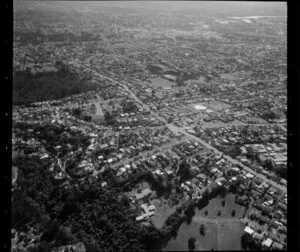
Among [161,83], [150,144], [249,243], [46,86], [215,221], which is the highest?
[161,83]

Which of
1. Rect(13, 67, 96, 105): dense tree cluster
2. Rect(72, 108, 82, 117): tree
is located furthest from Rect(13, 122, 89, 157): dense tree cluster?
Rect(13, 67, 96, 105): dense tree cluster

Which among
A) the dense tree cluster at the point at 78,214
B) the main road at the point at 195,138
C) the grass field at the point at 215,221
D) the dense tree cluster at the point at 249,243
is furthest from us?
the main road at the point at 195,138

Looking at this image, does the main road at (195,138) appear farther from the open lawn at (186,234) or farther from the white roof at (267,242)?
the open lawn at (186,234)

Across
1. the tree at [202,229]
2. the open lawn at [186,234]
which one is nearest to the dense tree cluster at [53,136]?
the open lawn at [186,234]

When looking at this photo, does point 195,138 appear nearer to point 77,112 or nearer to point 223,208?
point 223,208

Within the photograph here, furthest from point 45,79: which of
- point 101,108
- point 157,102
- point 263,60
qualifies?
point 263,60

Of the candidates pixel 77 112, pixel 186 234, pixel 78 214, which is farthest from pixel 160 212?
pixel 77 112
